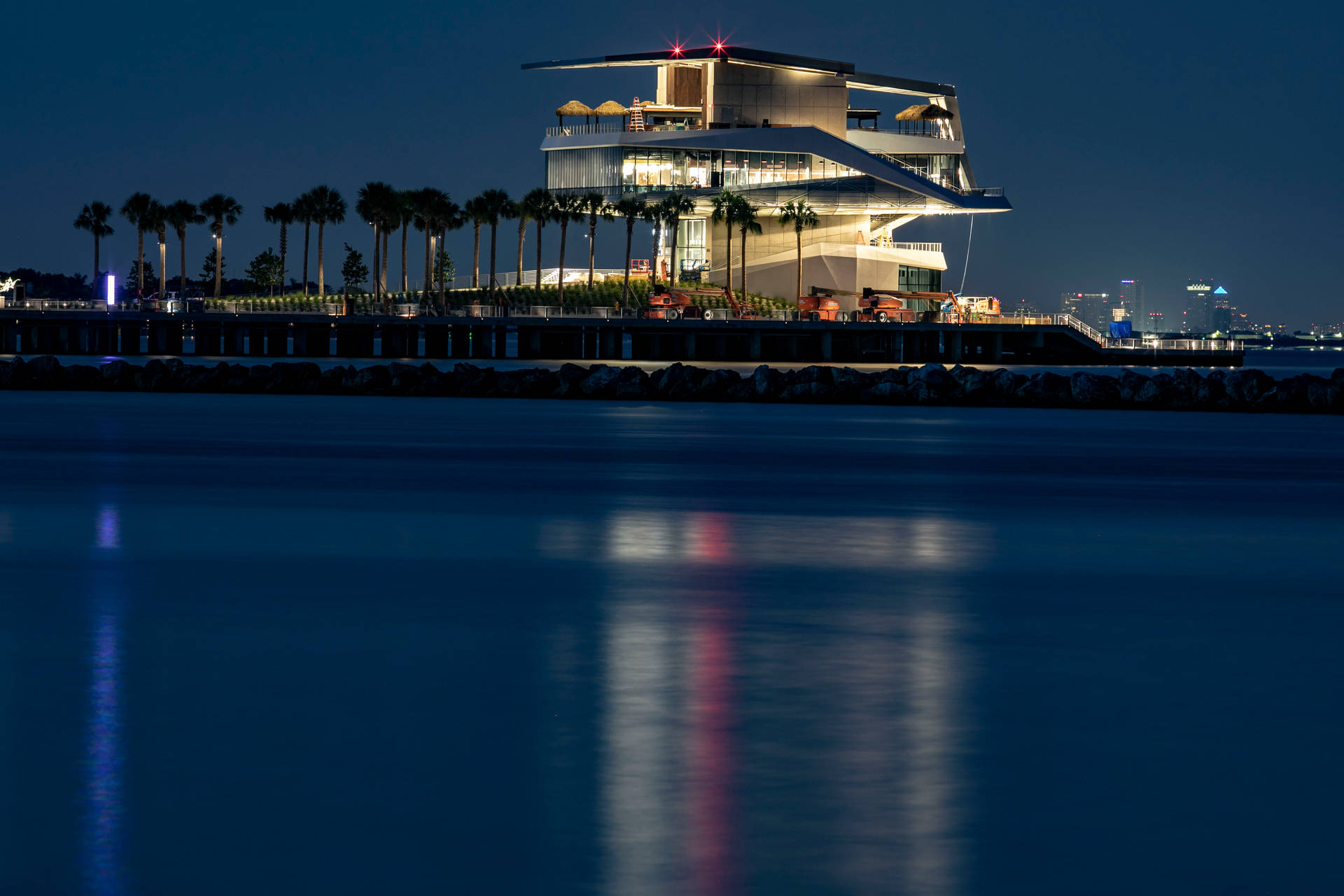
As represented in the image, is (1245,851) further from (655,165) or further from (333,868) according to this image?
(655,165)

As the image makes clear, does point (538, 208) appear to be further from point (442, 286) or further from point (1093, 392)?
point (1093, 392)

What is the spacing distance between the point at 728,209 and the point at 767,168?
21.3 ft

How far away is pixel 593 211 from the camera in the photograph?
122875 millimetres

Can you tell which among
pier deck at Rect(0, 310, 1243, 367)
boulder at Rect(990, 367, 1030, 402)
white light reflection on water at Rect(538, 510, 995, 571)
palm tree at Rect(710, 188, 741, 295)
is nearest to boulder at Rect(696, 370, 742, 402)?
boulder at Rect(990, 367, 1030, 402)

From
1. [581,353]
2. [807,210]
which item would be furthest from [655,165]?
[581,353]

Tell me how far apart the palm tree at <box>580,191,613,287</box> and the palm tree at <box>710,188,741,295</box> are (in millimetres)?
7660

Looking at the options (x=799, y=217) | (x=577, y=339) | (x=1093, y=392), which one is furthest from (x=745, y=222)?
(x=1093, y=392)

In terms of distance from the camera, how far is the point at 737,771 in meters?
7.43

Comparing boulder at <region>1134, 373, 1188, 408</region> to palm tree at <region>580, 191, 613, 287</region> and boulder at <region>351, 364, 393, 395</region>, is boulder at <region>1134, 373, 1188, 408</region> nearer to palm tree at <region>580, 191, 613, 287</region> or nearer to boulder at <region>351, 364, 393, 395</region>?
boulder at <region>351, 364, 393, 395</region>

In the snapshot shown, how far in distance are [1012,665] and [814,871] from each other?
4.20m

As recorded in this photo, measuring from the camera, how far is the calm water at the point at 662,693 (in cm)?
628

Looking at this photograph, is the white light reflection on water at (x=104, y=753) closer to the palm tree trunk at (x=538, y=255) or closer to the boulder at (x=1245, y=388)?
the boulder at (x=1245, y=388)

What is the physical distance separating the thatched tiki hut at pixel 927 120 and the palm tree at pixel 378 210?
42.0m

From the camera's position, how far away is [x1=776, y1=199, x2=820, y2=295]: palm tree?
12012cm
